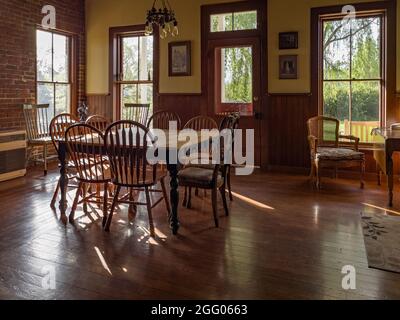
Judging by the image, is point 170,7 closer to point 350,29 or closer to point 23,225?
point 350,29

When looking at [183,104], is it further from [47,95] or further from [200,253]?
[200,253]

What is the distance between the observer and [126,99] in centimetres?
699

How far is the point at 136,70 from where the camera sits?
6801mm

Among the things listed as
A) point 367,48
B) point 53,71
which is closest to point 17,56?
point 53,71

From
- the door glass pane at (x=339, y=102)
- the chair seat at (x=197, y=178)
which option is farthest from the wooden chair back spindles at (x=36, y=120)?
the door glass pane at (x=339, y=102)

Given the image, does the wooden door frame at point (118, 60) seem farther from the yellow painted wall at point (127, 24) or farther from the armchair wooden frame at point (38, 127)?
the armchair wooden frame at point (38, 127)

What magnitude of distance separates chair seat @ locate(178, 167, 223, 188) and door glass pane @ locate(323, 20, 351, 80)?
3015 mm

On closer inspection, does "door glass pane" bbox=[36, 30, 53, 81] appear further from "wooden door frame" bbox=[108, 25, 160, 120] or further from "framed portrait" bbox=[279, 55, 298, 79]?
"framed portrait" bbox=[279, 55, 298, 79]

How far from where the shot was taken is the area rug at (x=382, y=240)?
2.55 m

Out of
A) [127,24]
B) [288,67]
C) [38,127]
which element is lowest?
[38,127]

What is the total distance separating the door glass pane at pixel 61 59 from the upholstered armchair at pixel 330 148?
431 cm

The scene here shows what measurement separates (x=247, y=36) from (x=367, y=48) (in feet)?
5.66

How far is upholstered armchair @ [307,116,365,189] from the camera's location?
4.62 m
